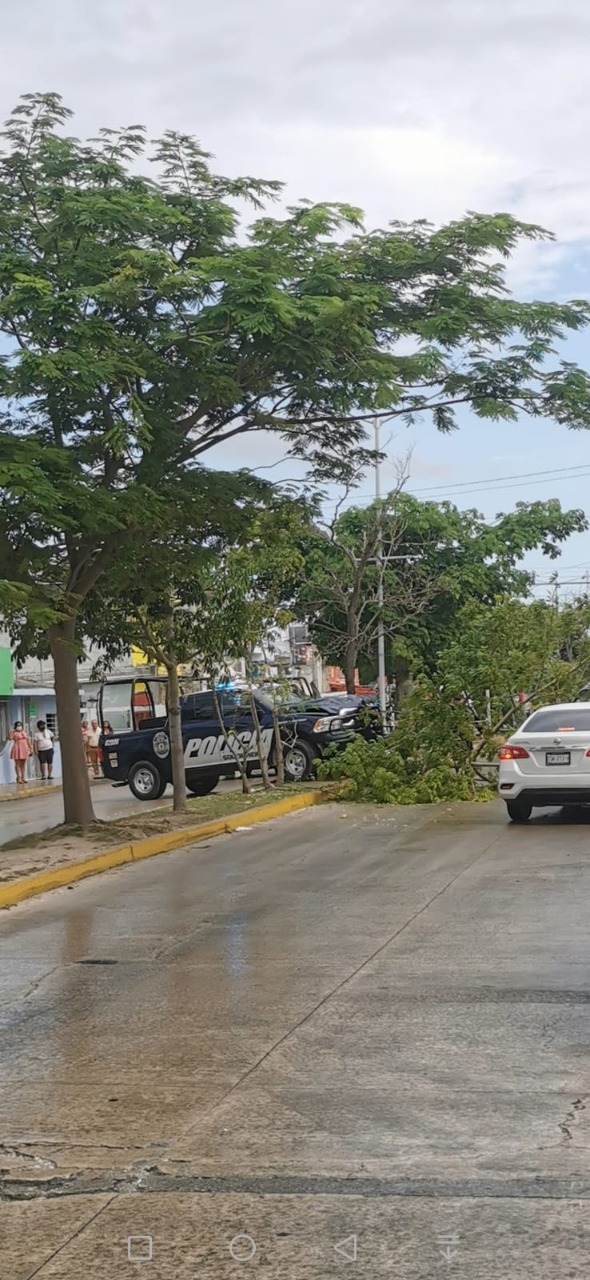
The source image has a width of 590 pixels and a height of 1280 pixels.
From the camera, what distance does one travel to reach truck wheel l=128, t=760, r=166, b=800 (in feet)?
90.2

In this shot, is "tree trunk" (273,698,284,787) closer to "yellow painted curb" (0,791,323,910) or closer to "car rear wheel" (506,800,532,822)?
"yellow painted curb" (0,791,323,910)

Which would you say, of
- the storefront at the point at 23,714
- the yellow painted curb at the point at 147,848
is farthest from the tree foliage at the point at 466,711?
the storefront at the point at 23,714

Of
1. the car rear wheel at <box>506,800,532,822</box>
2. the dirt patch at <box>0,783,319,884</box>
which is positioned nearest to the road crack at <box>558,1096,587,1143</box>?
the dirt patch at <box>0,783,319,884</box>

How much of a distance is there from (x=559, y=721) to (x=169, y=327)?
22.8 feet

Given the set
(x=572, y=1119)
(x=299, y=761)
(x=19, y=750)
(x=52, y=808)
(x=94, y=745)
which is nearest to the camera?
(x=572, y=1119)

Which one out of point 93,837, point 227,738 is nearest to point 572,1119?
point 93,837

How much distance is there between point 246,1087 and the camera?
603 centimetres

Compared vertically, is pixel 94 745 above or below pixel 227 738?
below

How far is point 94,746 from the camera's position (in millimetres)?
39344

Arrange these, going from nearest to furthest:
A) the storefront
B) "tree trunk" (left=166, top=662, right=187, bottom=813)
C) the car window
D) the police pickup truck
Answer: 1. the car window
2. "tree trunk" (left=166, top=662, right=187, bottom=813)
3. the police pickup truck
4. the storefront

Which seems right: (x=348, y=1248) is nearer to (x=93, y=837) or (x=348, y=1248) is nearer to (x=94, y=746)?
(x=93, y=837)

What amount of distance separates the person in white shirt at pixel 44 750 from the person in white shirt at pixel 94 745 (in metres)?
1.10

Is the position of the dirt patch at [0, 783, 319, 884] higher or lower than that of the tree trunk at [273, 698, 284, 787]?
lower

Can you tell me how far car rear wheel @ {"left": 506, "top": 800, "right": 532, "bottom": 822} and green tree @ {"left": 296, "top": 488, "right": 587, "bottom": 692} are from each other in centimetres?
2029
